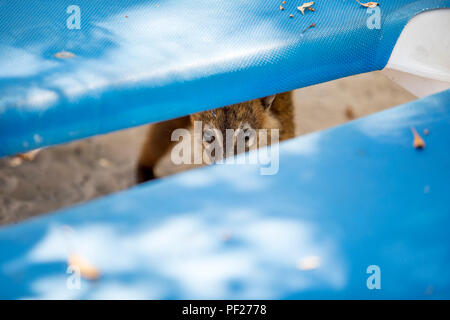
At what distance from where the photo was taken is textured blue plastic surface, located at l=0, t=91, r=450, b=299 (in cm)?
64

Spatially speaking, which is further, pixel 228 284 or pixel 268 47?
pixel 268 47

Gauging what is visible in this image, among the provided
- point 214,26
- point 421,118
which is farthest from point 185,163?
point 421,118

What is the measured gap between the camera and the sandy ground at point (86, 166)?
2.18 meters

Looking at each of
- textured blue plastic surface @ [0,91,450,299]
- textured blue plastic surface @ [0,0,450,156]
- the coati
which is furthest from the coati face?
textured blue plastic surface @ [0,91,450,299]

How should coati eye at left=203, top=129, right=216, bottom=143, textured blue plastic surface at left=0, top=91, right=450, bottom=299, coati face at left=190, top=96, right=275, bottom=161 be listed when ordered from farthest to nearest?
coati eye at left=203, top=129, right=216, bottom=143 → coati face at left=190, top=96, right=275, bottom=161 → textured blue plastic surface at left=0, top=91, right=450, bottom=299

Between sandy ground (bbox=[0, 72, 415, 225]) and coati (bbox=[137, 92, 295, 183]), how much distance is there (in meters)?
0.15

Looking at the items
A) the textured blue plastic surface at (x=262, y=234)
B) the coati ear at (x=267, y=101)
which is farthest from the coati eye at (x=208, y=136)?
the textured blue plastic surface at (x=262, y=234)

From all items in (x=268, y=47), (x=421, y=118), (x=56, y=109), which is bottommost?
(x=421, y=118)

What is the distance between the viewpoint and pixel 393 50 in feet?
4.36

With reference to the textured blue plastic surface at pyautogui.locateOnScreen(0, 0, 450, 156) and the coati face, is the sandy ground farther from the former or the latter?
the textured blue plastic surface at pyautogui.locateOnScreen(0, 0, 450, 156)

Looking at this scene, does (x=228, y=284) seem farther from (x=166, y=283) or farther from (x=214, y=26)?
(x=214, y=26)

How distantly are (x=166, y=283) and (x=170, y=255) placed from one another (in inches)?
2.1

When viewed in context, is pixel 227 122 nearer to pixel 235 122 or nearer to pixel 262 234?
pixel 235 122

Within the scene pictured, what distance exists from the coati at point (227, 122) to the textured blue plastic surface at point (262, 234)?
1.07 m
